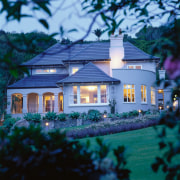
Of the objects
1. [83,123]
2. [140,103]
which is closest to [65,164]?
[83,123]

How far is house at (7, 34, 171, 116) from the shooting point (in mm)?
24125

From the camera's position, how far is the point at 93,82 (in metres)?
24.0

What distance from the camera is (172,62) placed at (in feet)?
6.68

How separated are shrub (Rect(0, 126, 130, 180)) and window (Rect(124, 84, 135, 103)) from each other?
2198 centimetres

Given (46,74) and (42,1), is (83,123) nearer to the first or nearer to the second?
(46,74)

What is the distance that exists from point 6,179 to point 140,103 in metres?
22.8

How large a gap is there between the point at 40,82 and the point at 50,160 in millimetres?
26586

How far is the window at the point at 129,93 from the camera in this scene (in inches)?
966

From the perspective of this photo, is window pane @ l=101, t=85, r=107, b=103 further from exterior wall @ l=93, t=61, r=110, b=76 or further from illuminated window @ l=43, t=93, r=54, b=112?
illuminated window @ l=43, t=93, r=54, b=112

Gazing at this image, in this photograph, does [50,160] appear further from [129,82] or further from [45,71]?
[45,71]

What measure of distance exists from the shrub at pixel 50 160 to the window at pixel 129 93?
21985mm

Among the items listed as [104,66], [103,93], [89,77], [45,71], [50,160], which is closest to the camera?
[50,160]

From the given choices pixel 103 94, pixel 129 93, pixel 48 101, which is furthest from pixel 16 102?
pixel 129 93

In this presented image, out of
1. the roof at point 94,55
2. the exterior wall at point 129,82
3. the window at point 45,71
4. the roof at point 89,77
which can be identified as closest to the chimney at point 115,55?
the roof at point 94,55
